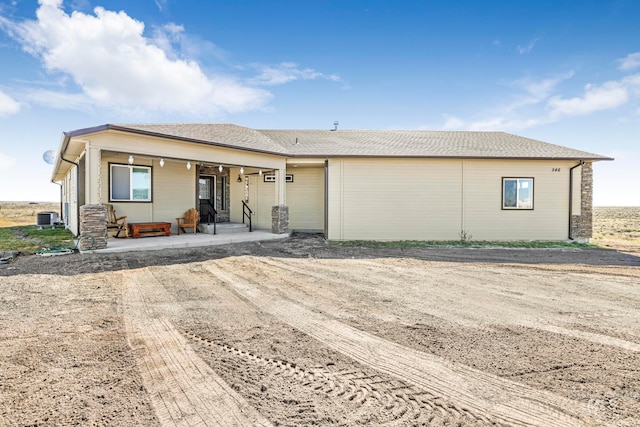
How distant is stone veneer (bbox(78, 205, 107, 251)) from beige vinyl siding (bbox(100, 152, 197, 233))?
2698mm

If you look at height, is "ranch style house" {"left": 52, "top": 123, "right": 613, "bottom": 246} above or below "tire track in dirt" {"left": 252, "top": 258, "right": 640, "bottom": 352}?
above

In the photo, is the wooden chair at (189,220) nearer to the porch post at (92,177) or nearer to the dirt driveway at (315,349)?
the porch post at (92,177)

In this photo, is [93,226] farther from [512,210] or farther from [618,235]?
Result: [618,235]

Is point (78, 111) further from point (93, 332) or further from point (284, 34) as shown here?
point (93, 332)

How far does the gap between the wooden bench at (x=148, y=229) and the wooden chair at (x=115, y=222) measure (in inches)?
7.5

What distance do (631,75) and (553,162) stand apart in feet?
15.5

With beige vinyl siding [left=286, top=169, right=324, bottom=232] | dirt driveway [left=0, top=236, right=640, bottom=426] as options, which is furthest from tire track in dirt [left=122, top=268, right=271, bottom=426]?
beige vinyl siding [left=286, top=169, right=324, bottom=232]

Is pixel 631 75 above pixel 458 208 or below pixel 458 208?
above

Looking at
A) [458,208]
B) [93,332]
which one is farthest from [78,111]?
[458,208]

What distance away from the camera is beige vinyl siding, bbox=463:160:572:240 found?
12109 millimetres

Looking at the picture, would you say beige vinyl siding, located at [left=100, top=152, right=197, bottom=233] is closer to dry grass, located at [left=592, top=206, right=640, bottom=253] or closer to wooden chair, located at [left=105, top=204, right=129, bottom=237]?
wooden chair, located at [left=105, top=204, right=129, bottom=237]

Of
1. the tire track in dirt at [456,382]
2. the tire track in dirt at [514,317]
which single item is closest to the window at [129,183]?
the tire track in dirt at [514,317]

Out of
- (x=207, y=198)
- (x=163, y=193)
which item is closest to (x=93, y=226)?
(x=163, y=193)

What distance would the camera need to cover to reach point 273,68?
15320 millimetres
